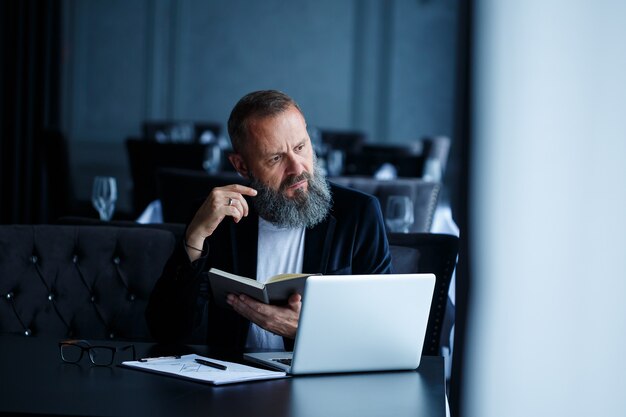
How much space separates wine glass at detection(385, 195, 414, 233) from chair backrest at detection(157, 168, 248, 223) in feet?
2.27

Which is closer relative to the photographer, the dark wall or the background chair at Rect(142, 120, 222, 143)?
the background chair at Rect(142, 120, 222, 143)

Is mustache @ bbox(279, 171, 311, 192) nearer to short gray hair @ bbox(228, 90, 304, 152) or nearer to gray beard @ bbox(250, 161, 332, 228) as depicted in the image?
gray beard @ bbox(250, 161, 332, 228)

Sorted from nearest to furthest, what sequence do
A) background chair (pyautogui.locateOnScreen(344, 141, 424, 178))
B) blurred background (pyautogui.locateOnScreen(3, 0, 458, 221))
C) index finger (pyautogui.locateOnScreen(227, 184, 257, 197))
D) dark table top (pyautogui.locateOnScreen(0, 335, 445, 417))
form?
dark table top (pyautogui.locateOnScreen(0, 335, 445, 417)), index finger (pyautogui.locateOnScreen(227, 184, 257, 197)), background chair (pyautogui.locateOnScreen(344, 141, 424, 178)), blurred background (pyautogui.locateOnScreen(3, 0, 458, 221))

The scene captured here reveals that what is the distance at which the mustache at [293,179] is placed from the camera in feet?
7.28

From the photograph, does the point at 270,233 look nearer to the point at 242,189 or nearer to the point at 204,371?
the point at 242,189

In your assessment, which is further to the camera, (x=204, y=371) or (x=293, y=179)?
(x=293, y=179)

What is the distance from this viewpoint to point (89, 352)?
1.80 meters

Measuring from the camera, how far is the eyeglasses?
1.78m

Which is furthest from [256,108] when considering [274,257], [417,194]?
[417,194]

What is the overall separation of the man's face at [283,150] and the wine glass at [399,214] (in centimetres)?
120

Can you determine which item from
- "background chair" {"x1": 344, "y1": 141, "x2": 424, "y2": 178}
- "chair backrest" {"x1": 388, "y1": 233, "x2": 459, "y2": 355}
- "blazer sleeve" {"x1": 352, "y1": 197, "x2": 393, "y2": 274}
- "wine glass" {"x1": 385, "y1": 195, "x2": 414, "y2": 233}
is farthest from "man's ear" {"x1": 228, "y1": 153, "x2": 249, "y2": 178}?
"background chair" {"x1": 344, "y1": 141, "x2": 424, "y2": 178}

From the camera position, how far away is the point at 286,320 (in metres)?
1.91

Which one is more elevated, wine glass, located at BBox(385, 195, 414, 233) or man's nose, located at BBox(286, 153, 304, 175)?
man's nose, located at BBox(286, 153, 304, 175)

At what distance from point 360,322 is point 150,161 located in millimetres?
3770
